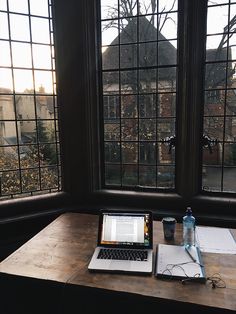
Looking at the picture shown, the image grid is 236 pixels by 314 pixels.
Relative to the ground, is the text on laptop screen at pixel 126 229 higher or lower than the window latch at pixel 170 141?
lower

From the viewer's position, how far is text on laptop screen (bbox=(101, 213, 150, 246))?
163 centimetres

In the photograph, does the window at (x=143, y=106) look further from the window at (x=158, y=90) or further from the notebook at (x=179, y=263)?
the notebook at (x=179, y=263)

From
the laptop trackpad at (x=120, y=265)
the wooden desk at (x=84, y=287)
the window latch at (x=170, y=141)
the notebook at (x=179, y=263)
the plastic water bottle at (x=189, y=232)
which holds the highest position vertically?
the window latch at (x=170, y=141)

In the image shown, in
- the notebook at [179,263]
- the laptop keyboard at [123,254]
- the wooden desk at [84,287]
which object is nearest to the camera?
the wooden desk at [84,287]

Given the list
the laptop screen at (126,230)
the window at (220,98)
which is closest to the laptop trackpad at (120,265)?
the laptop screen at (126,230)

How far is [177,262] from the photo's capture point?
57.7 inches

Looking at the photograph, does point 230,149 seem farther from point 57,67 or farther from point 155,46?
point 57,67

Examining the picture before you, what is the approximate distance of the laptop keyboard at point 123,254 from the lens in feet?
5.00

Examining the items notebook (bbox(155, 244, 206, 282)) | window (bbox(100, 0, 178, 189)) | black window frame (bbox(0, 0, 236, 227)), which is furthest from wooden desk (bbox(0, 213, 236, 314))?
window (bbox(100, 0, 178, 189))

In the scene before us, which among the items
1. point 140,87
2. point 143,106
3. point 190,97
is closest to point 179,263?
point 190,97

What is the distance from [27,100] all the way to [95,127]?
2.27ft

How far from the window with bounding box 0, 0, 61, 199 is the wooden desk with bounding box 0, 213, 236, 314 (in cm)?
97

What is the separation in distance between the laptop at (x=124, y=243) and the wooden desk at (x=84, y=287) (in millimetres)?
54

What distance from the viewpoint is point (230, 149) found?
239 cm
